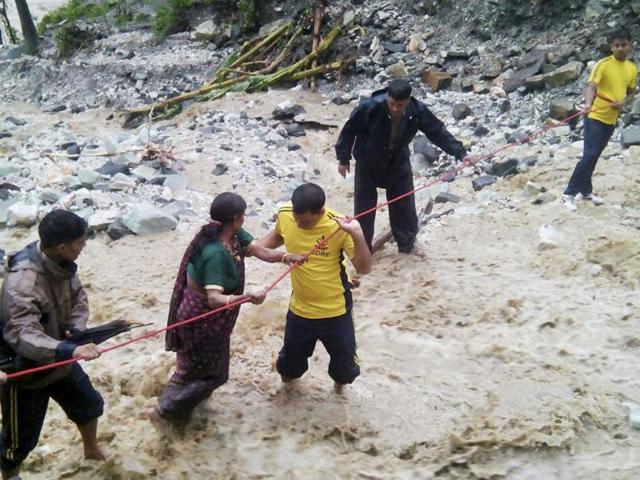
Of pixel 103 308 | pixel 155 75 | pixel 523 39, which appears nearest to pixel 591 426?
pixel 103 308

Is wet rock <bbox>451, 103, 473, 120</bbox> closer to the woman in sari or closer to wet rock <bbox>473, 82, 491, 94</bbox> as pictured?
wet rock <bbox>473, 82, 491, 94</bbox>

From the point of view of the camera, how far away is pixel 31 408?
2750 millimetres

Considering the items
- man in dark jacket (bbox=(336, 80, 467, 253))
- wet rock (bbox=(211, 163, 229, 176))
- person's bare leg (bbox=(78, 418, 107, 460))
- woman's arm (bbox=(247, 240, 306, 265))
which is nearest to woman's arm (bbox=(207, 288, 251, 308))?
woman's arm (bbox=(247, 240, 306, 265))

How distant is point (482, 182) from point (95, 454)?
4682mm

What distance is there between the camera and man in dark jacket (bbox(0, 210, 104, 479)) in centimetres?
247

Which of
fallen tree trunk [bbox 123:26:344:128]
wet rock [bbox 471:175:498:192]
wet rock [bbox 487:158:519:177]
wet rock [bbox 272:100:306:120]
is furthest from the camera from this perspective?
fallen tree trunk [bbox 123:26:344:128]

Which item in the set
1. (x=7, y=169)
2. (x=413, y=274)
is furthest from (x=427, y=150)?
(x=7, y=169)

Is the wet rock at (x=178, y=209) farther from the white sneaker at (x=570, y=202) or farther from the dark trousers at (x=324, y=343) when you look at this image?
the white sneaker at (x=570, y=202)

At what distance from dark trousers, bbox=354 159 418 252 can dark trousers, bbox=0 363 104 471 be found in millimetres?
2778

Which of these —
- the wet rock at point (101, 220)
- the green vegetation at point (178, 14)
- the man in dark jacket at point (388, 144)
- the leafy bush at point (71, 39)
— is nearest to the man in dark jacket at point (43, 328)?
the man in dark jacket at point (388, 144)

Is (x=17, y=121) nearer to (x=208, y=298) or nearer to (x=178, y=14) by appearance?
(x=178, y=14)

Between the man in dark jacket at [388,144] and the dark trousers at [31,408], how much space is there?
A: 272cm

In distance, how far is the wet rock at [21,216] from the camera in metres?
6.25

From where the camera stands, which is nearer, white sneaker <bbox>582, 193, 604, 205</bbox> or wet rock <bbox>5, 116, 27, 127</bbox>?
white sneaker <bbox>582, 193, 604, 205</bbox>
